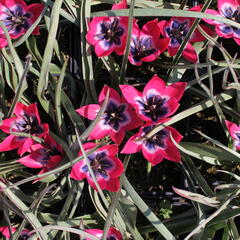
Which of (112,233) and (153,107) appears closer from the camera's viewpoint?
(153,107)

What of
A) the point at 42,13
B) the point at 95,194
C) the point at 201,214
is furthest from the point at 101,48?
the point at 201,214

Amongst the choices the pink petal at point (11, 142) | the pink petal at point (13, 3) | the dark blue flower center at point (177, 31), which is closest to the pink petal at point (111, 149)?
the pink petal at point (11, 142)

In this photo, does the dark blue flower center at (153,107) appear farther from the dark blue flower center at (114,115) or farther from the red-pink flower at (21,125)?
the red-pink flower at (21,125)

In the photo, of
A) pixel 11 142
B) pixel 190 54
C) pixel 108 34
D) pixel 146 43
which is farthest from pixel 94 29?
pixel 11 142

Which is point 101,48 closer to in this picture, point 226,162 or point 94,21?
point 94,21

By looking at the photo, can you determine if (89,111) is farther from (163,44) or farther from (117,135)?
(163,44)

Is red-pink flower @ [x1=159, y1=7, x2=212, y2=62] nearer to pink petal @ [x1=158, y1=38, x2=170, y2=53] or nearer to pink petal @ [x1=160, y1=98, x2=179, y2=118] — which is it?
pink petal @ [x1=158, y1=38, x2=170, y2=53]
